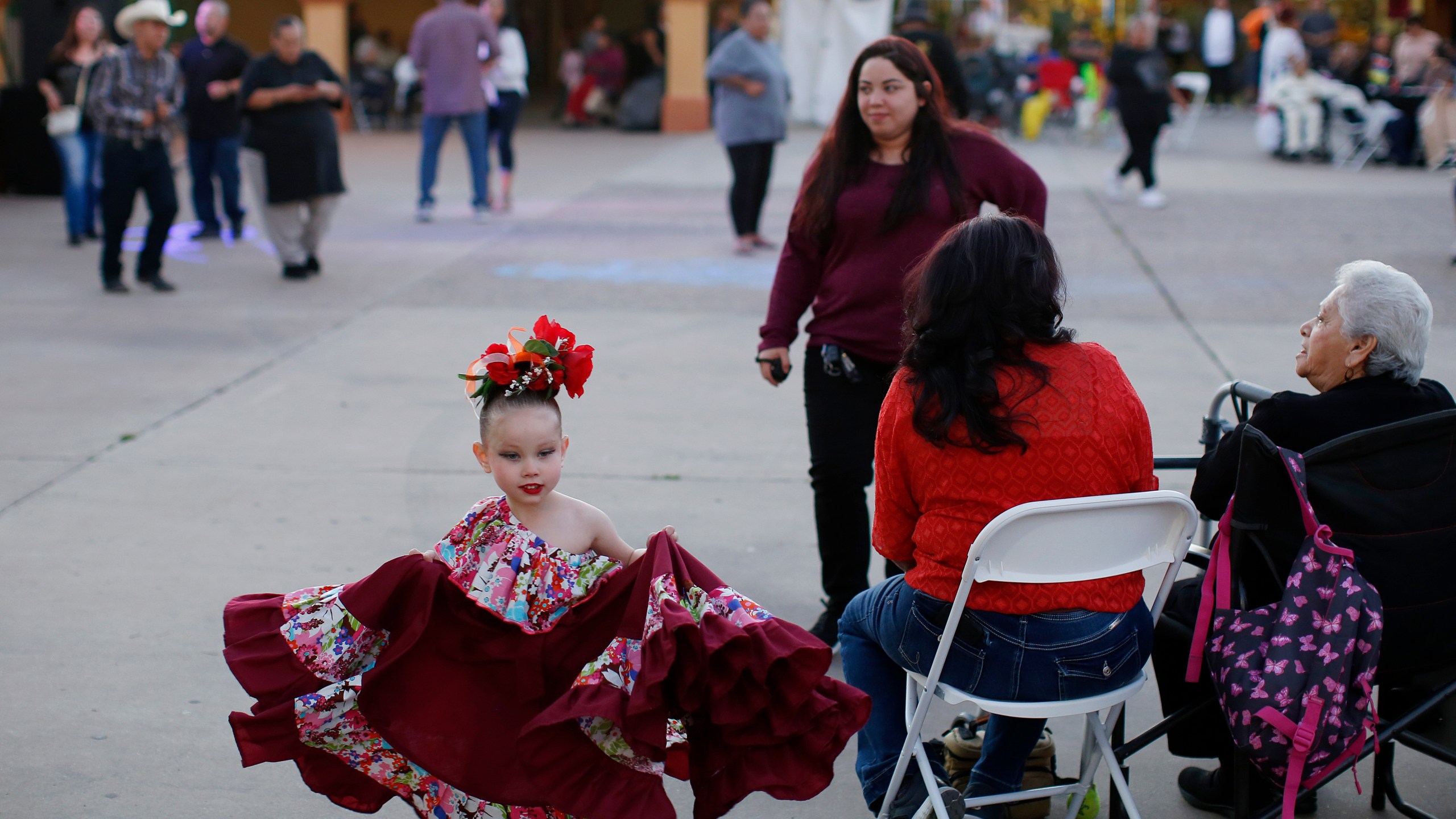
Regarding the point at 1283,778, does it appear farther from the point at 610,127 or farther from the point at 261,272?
the point at 610,127

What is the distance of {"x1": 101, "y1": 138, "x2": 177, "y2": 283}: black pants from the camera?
855 centimetres

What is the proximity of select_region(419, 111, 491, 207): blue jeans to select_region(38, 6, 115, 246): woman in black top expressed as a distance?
2611 millimetres

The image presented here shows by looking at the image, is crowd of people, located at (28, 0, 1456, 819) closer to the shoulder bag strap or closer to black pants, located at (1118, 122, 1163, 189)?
the shoulder bag strap

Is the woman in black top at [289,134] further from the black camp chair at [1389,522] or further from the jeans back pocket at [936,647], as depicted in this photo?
the black camp chair at [1389,522]

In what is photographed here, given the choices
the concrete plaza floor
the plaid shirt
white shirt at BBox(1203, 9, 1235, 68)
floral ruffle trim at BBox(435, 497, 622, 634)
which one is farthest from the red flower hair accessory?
white shirt at BBox(1203, 9, 1235, 68)

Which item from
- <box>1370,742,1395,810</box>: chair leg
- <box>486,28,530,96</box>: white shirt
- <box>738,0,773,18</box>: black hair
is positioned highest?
<box>738,0,773,18</box>: black hair

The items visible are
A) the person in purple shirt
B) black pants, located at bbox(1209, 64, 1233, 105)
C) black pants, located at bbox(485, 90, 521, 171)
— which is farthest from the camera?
black pants, located at bbox(1209, 64, 1233, 105)

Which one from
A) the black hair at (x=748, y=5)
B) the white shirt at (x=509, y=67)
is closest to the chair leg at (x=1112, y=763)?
the black hair at (x=748, y=5)

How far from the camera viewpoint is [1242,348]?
750 cm

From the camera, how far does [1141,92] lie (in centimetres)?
1221

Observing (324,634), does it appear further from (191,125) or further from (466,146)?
(466,146)

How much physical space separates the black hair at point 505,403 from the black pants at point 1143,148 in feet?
35.4

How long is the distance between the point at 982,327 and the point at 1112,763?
90cm

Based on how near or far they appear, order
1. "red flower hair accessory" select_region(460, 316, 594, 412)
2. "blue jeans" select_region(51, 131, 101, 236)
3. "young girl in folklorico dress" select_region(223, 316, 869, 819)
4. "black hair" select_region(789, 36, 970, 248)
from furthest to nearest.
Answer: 1. "blue jeans" select_region(51, 131, 101, 236)
2. "black hair" select_region(789, 36, 970, 248)
3. "red flower hair accessory" select_region(460, 316, 594, 412)
4. "young girl in folklorico dress" select_region(223, 316, 869, 819)
